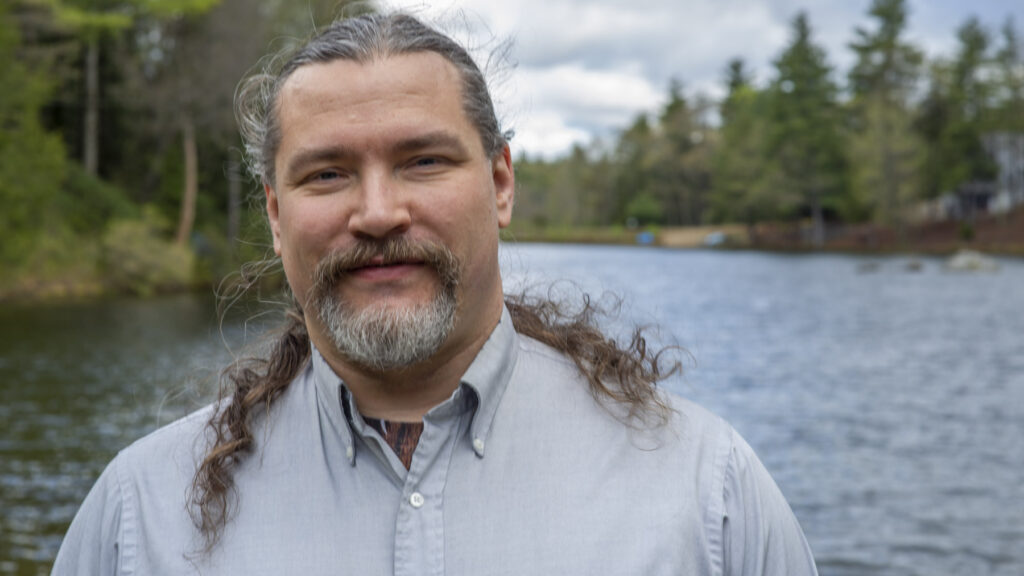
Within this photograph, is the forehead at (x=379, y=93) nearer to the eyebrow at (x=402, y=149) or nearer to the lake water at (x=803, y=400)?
the eyebrow at (x=402, y=149)

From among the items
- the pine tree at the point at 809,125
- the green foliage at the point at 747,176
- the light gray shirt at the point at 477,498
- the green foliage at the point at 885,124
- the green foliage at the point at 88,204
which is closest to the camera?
the light gray shirt at the point at 477,498

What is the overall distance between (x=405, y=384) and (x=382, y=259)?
0.24 meters

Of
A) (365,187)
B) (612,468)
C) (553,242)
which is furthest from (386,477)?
(553,242)

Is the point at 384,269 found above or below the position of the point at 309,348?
above

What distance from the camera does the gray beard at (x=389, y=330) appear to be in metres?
1.77

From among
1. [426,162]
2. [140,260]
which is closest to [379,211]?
[426,162]

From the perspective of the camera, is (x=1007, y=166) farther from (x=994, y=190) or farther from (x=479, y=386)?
(x=479, y=386)

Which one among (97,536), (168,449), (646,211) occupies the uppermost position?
(646,211)

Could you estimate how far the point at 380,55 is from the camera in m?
1.82

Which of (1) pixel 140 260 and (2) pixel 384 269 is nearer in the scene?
(2) pixel 384 269

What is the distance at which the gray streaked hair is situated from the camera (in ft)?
6.01

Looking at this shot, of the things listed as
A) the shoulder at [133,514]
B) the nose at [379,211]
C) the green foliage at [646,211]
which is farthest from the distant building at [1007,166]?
the shoulder at [133,514]

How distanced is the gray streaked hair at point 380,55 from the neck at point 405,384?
40 cm

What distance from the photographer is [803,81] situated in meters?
73.6
